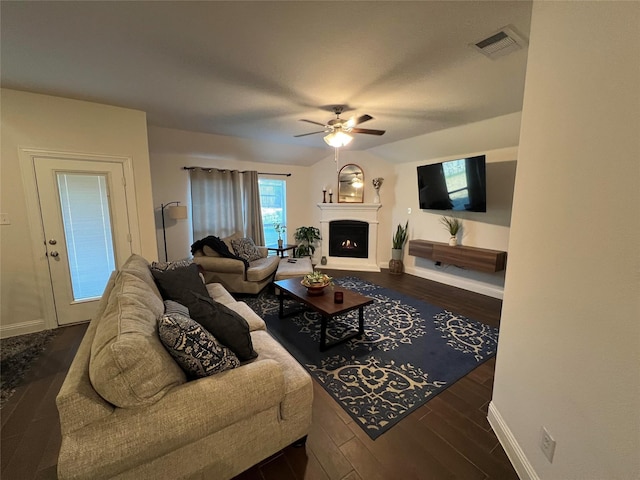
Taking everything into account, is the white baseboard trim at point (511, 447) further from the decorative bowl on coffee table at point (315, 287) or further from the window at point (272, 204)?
the window at point (272, 204)

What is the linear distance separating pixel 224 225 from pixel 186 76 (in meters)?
3.27

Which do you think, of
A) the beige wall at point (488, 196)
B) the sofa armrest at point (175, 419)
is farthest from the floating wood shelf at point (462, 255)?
the sofa armrest at point (175, 419)

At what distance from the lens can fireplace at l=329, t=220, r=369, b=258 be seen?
19.4 feet

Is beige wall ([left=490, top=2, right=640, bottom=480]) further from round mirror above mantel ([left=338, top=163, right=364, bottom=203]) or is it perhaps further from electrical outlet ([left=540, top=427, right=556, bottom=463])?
round mirror above mantel ([left=338, top=163, right=364, bottom=203])

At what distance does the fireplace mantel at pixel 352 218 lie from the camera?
577 cm

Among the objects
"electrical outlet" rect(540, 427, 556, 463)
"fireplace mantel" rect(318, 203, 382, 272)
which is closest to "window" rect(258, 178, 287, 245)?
"fireplace mantel" rect(318, 203, 382, 272)

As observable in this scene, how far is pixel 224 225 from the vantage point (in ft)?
17.4

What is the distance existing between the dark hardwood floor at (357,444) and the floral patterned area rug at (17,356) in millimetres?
88

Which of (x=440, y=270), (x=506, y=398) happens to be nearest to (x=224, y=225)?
(x=440, y=270)

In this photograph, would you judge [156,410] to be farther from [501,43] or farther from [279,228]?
[279,228]

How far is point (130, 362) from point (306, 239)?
5.08m

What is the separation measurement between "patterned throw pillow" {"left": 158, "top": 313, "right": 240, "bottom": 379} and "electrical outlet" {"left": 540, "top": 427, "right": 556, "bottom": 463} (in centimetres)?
161

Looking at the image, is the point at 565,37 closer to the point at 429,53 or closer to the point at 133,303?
the point at 429,53

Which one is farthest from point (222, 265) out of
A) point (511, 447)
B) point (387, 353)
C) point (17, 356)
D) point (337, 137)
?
point (511, 447)
